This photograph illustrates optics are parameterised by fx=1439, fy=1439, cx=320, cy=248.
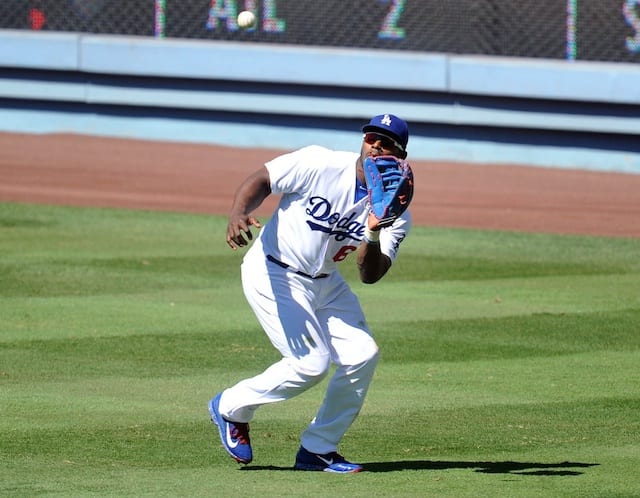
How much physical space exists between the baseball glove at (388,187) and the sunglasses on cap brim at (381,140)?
128 mm

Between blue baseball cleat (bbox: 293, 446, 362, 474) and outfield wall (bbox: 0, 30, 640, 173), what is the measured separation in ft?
53.0

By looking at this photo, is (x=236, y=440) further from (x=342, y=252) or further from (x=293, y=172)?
(x=293, y=172)

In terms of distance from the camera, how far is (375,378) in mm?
9750

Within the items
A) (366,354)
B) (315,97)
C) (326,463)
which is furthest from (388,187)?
(315,97)

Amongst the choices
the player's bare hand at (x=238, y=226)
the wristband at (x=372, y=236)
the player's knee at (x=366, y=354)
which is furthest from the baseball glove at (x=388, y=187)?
the player's knee at (x=366, y=354)

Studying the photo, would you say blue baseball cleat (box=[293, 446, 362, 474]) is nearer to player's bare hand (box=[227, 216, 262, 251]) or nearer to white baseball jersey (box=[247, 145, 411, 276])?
white baseball jersey (box=[247, 145, 411, 276])

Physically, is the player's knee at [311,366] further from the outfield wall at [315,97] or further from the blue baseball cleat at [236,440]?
the outfield wall at [315,97]

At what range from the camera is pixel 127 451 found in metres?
7.38

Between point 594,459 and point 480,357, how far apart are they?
3.08 m

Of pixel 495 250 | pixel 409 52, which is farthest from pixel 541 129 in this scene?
pixel 495 250

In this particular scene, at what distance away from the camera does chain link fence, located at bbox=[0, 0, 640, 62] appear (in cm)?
2269

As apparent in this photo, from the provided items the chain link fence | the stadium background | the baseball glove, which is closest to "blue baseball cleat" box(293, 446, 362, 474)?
the baseball glove

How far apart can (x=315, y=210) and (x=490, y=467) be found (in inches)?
61.5

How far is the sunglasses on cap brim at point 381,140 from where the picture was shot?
22.6ft
